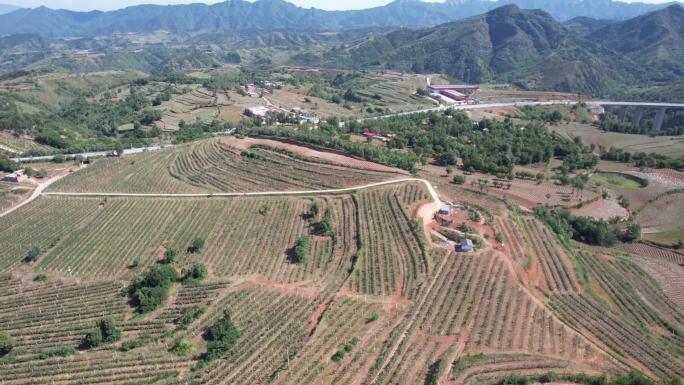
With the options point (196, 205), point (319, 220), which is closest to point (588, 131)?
point (319, 220)

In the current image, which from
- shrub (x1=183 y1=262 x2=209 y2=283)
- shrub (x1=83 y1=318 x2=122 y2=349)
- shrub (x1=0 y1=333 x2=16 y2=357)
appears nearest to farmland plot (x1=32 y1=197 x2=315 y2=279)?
shrub (x1=183 y1=262 x2=209 y2=283)

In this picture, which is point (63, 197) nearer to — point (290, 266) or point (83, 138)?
point (290, 266)

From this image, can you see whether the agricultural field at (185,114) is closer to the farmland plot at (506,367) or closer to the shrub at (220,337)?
the shrub at (220,337)

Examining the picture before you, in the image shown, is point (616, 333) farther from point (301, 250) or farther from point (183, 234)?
point (183, 234)

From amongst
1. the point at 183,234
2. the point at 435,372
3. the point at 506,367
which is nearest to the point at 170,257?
the point at 183,234

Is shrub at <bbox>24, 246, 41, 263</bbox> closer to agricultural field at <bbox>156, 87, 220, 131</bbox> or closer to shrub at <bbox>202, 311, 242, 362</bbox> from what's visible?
shrub at <bbox>202, 311, 242, 362</bbox>

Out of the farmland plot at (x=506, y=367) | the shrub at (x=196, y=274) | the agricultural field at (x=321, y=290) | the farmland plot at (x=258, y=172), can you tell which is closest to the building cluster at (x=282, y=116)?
the farmland plot at (x=258, y=172)
